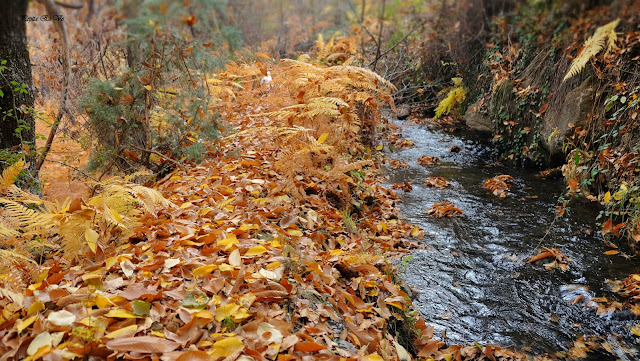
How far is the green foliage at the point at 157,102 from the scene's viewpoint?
4.46 m

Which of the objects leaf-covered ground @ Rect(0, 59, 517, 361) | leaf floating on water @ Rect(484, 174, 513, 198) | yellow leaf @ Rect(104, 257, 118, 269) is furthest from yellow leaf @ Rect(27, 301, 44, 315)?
leaf floating on water @ Rect(484, 174, 513, 198)

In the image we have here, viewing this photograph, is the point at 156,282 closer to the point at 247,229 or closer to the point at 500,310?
the point at 247,229

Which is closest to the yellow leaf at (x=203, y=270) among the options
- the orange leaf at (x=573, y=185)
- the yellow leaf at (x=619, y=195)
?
the yellow leaf at (x=619, y=195)

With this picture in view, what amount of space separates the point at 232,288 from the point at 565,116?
614 cm

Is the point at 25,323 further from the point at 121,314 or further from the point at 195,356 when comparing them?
the point at 195,356

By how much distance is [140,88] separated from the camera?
15.2 ft

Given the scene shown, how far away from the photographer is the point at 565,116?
20.8ft

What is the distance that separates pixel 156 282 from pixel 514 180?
6.03 metres

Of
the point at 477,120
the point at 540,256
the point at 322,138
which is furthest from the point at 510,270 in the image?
the point at 477,120

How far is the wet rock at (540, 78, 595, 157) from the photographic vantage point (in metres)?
6.05

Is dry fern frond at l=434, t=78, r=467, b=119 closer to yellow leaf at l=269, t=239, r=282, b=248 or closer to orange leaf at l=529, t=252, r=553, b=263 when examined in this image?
orange leaf at l=529, t=252, r=553, b=263

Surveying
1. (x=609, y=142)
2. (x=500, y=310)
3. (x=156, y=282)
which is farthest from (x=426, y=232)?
(x=156, y=282)

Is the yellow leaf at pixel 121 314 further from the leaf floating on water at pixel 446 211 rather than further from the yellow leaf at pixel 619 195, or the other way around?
the yellow leaf at pixel 619 195

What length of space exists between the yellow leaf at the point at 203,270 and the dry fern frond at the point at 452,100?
27.5ft
